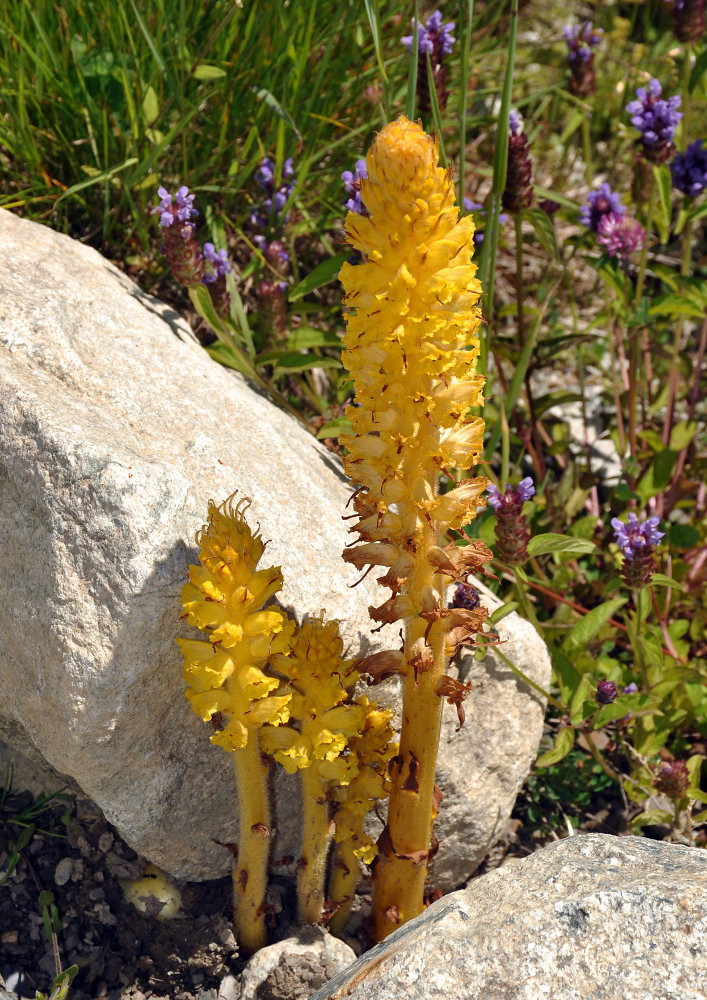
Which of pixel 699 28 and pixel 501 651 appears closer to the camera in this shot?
pixel 501 651

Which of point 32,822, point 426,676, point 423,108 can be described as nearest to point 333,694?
point 426,676

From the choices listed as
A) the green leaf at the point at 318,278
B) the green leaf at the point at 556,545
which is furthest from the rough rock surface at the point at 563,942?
the green leaf at the point at 318,278

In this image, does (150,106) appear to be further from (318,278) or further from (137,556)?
(137,556)

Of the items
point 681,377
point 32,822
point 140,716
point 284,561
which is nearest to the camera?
point 140,716

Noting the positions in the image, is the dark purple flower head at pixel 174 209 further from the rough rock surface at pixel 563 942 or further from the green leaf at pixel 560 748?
the rough rock surface at pixel 563 942

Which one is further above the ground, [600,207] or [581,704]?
[600,207]

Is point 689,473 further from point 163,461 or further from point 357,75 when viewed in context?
point 163,461

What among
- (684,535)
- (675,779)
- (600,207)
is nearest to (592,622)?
(675,779)
